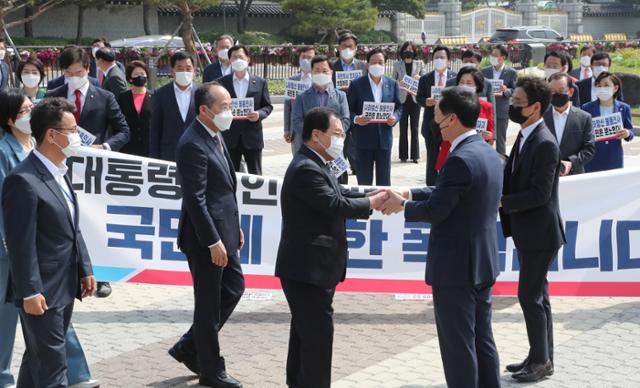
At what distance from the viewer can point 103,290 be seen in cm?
893

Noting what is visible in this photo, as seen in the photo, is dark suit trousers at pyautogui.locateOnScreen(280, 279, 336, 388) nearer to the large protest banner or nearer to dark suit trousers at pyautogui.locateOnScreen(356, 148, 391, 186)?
the large protest banner

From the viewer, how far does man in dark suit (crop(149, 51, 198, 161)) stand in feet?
32.0

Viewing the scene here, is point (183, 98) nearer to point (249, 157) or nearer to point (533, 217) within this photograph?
point (249, 157)

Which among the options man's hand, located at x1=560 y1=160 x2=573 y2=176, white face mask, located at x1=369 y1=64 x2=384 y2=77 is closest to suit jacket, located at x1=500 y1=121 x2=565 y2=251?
man's hand, located at x1=560 y1=160 x2=573 y2=176

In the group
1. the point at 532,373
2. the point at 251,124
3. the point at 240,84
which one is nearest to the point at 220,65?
the point at 240,84

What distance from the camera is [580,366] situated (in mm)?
7004

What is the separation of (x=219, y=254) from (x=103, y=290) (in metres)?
2.87

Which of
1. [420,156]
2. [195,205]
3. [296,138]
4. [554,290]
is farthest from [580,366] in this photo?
[420,156]

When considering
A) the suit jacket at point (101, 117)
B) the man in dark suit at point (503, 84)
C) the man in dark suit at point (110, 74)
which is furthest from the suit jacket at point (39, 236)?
the man in dark suit at point (503, 84)

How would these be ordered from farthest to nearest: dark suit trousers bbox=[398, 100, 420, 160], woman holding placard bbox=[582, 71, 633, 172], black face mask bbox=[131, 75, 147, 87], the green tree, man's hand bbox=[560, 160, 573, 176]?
the green tree → dark suit trousers bbox=[398, 100, 420, 160] → black face mask bbox=[131, 75, 147, 87] → woman holding placard bbox=[582, 71, 633, 172] → man's hand bbox=[560, 160, 573, 176]

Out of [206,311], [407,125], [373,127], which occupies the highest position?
[373,127]

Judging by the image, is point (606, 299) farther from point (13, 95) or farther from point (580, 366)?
point (13, 95)

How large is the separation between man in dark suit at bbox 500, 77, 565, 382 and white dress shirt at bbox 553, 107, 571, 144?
2.14 m

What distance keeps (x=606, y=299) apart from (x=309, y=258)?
386 cm
